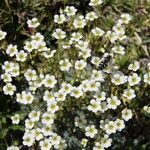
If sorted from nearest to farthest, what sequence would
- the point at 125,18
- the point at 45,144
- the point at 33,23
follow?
1. the point at 45,144
2. the point at 33,23
3. the point at 125,18

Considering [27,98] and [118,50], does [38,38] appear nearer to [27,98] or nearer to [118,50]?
[27,98]

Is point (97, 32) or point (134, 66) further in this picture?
point (97, 32)

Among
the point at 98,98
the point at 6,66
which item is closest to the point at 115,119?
the point at 98,98

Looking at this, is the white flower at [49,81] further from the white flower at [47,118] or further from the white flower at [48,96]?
the white flower at [47,118]

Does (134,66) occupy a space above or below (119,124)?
above

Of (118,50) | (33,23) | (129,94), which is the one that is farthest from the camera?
(33,23)

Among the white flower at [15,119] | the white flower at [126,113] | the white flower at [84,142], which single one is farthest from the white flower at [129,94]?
the white flower at [15,119]

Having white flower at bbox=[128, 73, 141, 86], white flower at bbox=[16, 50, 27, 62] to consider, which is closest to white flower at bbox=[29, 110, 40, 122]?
white flower at bbox=[16, 50, 27, 62]

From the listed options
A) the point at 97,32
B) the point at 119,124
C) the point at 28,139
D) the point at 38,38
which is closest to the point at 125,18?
the point at 97,32
